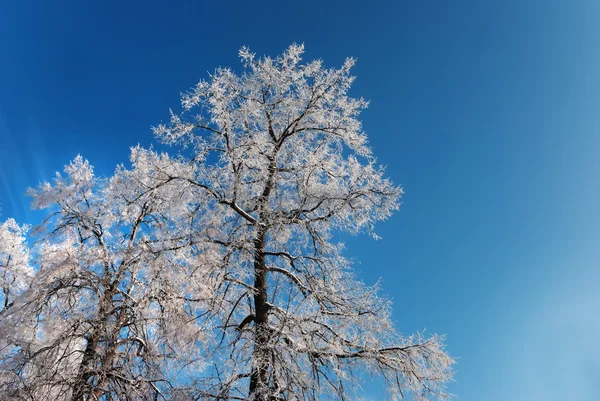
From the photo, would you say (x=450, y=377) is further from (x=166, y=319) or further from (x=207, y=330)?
(x=166, y=319)

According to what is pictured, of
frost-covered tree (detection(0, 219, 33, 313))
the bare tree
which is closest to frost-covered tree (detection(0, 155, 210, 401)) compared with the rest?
the bare tree

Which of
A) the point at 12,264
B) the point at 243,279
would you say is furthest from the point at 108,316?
the point at 12,264

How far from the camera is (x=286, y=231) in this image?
8.72 metres

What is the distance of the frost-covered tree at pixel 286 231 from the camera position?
7.13 metres

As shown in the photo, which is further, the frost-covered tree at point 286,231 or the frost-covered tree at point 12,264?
the frost-covered tree at point 12,264

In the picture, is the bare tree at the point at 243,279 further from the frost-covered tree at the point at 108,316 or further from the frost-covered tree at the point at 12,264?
the frost-covered tree at the point at 12,264

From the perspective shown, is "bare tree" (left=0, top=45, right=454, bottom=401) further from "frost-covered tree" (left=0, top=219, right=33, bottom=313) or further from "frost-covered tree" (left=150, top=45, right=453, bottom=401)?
"frost-covered tree" (left=0, top=219, right=33, bottom=313)

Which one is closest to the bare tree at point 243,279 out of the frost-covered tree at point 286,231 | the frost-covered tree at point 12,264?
the frost-covered tree at point 286,231

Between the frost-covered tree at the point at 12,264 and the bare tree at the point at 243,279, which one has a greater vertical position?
the frost-covered tree at the point at 12,264

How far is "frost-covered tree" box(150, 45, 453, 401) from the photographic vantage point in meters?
7.13

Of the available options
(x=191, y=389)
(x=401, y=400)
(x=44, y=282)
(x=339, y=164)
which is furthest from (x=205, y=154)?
(x=401, y=400)

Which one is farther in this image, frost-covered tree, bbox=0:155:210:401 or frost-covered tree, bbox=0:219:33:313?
frost-covered tree, bbox=0:219:33:313

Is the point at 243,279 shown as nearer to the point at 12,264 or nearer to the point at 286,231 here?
the point at 286,231

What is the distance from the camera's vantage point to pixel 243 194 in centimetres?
854
